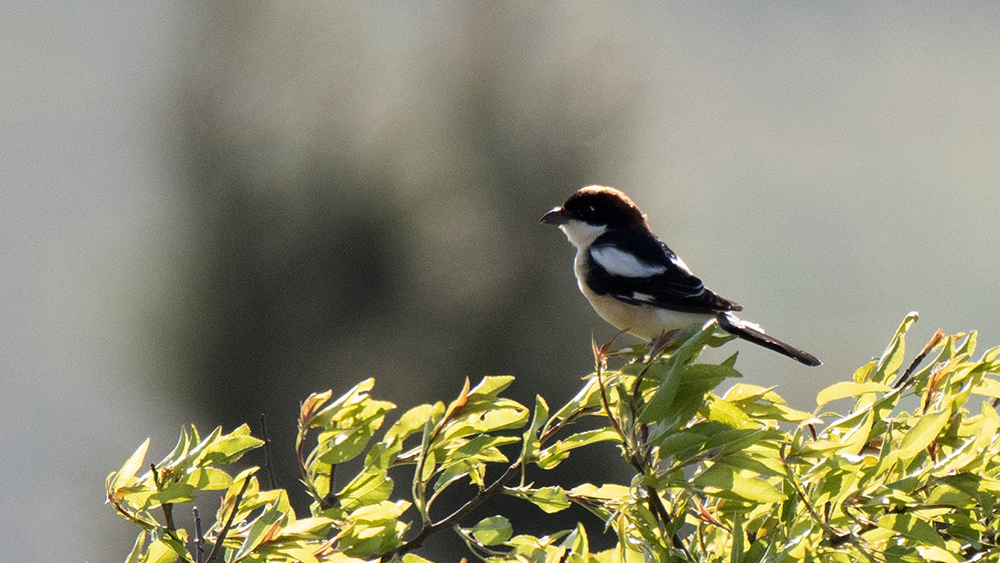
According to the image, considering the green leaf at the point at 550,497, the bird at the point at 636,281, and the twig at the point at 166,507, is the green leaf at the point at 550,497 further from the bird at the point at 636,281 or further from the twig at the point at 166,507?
the bird at the point at 636,281

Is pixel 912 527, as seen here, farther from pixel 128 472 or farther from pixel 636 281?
pixel 636 281

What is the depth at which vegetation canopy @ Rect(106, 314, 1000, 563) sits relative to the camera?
1.81 meters

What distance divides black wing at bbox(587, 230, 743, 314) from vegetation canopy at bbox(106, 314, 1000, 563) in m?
2.12

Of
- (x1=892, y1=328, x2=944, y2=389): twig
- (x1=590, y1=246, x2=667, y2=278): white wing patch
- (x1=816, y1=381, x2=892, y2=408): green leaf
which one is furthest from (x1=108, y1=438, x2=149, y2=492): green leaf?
(x1=590, y1=246, x2=667, y2=278): white wing patch

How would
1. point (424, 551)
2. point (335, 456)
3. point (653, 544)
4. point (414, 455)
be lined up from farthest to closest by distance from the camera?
point (424, 551), point (414, 455), point (335, 456), point (653, 544)

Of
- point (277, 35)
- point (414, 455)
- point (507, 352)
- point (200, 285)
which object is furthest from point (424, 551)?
point (414, 455)

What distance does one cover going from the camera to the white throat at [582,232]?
5.43 m

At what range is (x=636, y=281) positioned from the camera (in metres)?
4.64

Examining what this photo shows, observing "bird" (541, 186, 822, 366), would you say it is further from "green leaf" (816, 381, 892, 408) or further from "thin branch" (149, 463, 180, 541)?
"thin branch" (149, 463, 180, 541)

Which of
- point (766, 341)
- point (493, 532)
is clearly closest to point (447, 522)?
point (493, 532)

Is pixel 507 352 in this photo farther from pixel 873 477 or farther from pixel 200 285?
pixel 873 477

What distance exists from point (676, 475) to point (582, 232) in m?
3.70

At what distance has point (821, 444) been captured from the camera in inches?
69.7

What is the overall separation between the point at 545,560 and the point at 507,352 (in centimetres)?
1667
